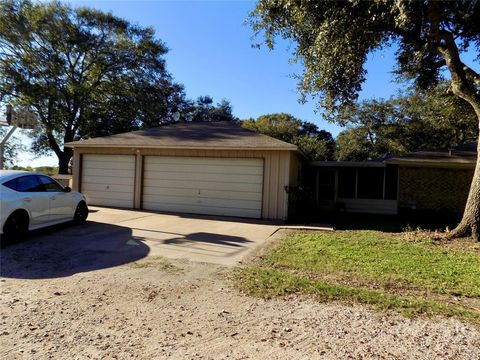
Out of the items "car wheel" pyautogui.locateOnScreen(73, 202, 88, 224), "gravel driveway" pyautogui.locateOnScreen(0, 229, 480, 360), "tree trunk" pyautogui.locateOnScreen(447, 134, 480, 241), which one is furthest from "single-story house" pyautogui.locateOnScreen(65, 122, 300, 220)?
"gravel driveway" pyautogui.locateOnScreen(0, 229, 480, 360)

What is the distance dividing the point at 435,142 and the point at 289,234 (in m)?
24.8

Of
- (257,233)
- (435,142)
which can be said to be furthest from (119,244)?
(435,142)

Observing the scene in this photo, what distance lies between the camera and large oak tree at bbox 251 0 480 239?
9227 mm

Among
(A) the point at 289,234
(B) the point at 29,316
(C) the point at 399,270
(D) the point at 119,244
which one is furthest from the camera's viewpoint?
(A) the point at 289,234

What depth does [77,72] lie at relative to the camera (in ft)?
88.4

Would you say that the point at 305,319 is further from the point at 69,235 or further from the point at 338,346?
the point at 69,235

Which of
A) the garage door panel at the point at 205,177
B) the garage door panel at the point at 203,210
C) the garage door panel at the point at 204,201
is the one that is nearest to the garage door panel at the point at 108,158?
the garage door panel at the point at 205,177

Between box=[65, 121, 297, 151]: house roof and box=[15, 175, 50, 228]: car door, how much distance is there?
585 cm

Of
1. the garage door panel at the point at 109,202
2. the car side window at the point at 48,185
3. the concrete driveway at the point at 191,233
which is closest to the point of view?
the concrete driveway at the point at 191,233

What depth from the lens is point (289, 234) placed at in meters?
9.73

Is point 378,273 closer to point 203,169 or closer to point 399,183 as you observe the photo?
point 203,169

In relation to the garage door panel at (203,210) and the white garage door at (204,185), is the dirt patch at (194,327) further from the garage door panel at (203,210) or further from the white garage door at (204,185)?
the white garage door at (204,185)

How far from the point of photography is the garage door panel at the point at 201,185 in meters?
13.1

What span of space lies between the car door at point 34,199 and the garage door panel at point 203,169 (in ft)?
19.4
